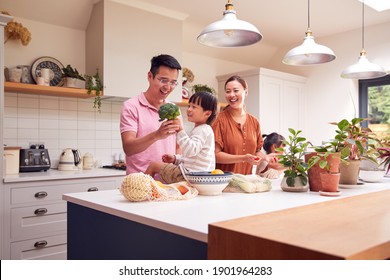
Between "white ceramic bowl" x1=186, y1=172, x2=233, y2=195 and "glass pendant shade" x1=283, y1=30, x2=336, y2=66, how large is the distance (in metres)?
1.36

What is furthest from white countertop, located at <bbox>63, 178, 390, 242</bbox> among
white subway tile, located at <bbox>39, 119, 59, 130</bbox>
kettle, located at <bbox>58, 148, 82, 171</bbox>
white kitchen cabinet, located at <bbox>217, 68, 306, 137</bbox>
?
white kitchen cabinet, located at <bbox>217, 68, 306, 137</bbox>

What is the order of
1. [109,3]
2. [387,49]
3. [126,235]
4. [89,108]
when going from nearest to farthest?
[126,235] < [109,3] < [89,108] < [387,49]

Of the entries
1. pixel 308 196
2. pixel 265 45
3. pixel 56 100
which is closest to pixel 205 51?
pixel 265 45

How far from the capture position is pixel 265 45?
5352 millimetres

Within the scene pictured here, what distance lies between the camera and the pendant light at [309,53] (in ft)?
→ 8.15

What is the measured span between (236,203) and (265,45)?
14.4ft

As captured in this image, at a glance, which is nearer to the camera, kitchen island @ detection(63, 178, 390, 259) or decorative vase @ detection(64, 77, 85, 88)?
kitchen island @ detection(63, 178, 390, 259)

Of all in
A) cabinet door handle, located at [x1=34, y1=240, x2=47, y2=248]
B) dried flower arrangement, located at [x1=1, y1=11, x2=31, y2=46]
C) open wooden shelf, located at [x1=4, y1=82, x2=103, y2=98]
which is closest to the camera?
cabinet door handle, located at [x1=34, y1=240, x2=47, y2=248]

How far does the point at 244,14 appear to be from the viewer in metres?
4.16

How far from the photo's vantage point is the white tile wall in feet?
11.1

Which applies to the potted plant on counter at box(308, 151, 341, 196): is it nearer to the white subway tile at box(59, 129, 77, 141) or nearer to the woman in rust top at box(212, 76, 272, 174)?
the woman in rust top at box(212, 76, 272, 174)

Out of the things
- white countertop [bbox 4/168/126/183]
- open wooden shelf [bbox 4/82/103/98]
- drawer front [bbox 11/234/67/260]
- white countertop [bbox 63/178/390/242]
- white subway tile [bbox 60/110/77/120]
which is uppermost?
open wooden shelf [bbox 4/82/103/98]

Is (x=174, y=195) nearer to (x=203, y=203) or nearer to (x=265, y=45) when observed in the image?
(x=203, y=203)
